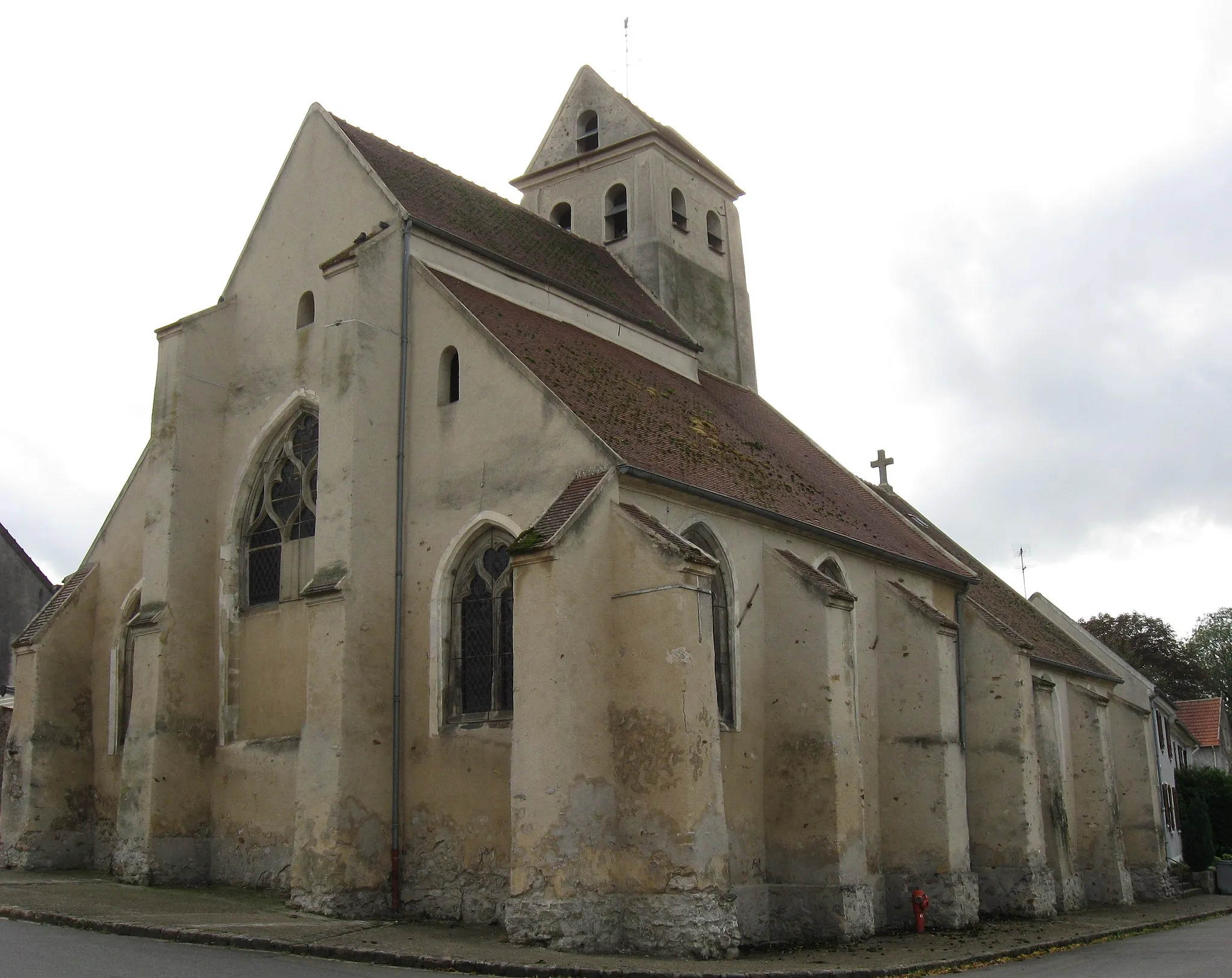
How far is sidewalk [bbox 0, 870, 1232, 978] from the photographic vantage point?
12.8 m

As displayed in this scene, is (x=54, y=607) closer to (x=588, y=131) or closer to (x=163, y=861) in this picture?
(x=163, y=861)

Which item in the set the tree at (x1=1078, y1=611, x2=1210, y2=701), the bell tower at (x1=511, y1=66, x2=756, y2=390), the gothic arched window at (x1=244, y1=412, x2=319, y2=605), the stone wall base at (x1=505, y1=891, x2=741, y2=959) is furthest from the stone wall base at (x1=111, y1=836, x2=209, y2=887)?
the tree at (x1=1078, y1=611, x2=1210, y2=701)

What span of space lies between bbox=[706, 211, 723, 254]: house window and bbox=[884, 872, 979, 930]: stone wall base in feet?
51.7

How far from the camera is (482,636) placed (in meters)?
17.0

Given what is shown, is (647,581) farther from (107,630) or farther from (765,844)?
(107,630)

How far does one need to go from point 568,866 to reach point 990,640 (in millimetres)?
11424

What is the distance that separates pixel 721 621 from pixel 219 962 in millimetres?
8347

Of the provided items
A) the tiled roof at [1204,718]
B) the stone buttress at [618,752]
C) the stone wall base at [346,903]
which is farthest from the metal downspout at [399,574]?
the tiled roof at [1204,718]

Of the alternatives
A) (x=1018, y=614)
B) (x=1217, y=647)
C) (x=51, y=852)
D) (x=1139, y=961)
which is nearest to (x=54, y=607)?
(x=51, y=852)

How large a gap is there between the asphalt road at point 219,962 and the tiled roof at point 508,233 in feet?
36.0

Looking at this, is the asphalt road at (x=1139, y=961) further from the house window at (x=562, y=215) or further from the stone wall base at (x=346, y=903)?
the house window at (x=562, y=215)

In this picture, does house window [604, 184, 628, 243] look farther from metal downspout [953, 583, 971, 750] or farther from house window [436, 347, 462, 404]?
metal downspout [953, 583, 971, 750]

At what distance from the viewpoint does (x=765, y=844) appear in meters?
17.5

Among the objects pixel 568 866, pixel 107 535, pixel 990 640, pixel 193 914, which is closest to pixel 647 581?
pixel 568 866
